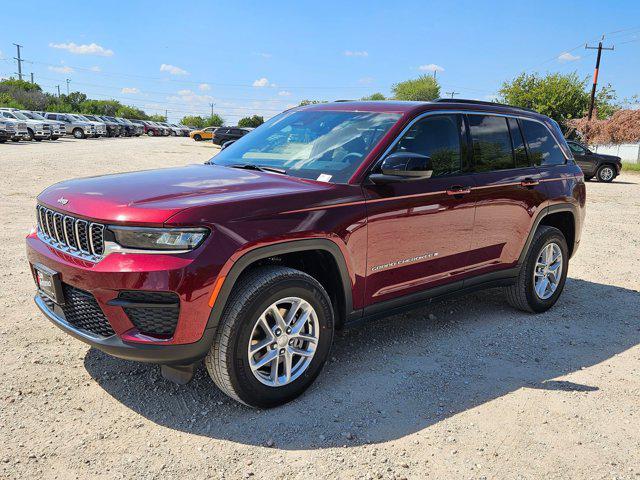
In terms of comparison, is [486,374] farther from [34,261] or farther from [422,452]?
[34,261]

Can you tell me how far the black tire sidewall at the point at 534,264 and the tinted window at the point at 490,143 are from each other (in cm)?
83

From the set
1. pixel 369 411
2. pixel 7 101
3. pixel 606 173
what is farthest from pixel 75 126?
pixel 369 411

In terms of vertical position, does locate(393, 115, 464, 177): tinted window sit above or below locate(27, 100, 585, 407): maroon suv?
above

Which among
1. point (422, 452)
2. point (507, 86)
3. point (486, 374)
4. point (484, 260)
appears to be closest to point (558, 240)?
point (484, 260)

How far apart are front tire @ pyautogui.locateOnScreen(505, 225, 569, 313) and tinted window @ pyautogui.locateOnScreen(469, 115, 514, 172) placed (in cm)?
87

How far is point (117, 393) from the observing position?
347cm

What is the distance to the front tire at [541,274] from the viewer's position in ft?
16.9

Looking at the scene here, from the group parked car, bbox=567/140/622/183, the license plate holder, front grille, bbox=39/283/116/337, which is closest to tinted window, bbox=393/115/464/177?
front grille, bbox=39/283/116/337

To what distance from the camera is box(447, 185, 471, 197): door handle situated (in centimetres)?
420

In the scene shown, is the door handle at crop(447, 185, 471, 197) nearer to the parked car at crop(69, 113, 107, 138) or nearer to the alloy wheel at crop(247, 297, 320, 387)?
the alloy wheel at crop(247, 297, 320, 387)

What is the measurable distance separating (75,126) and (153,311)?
43.2 m

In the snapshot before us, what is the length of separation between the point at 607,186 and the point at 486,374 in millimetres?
19201

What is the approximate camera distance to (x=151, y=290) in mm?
2824

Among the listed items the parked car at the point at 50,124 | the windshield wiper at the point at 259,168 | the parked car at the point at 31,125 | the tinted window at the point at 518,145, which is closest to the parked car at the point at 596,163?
the tinted window at the point at 518,145
